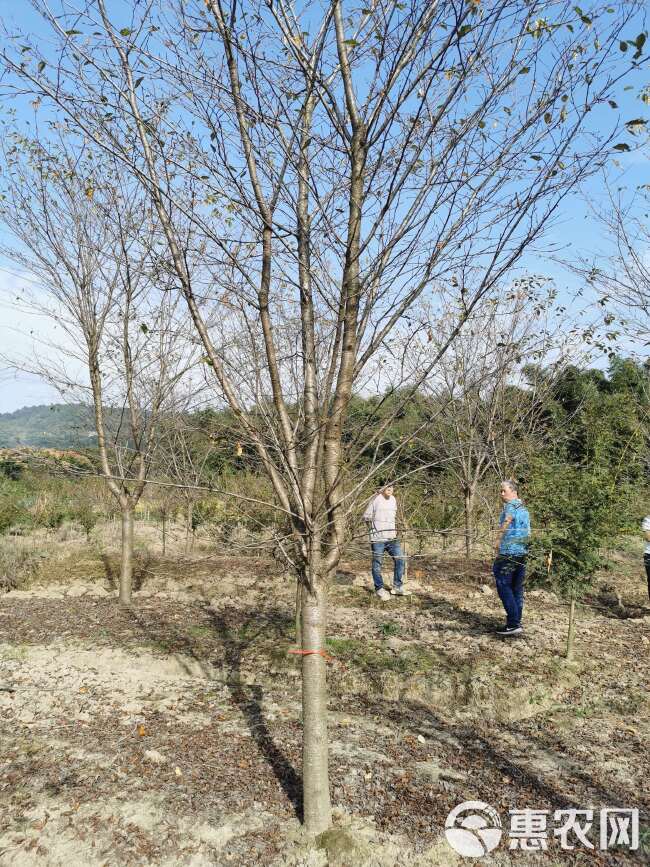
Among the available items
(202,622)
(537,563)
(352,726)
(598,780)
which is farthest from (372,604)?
(598,780)

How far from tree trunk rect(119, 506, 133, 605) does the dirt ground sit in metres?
0.25

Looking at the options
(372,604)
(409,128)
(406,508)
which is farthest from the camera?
(406,508)

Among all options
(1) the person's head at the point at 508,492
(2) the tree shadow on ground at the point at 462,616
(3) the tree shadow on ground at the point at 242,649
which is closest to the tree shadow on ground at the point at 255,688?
(3) the tree shadow on ground at the point at 242,649

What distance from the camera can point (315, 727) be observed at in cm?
301

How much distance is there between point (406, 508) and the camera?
1048 cm

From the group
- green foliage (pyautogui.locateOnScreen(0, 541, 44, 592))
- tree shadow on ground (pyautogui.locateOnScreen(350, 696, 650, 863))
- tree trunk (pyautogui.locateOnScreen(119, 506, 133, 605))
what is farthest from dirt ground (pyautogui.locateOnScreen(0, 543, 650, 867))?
green foliage (pyautogui.locateOnScreen(0, 541, 44, 592))

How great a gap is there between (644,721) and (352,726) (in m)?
2.23

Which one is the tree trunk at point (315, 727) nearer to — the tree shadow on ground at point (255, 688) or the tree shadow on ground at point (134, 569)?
the tree shadow on ground at point (255, 688)

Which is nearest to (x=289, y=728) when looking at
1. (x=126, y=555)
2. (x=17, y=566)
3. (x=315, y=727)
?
(x=315, y=727)

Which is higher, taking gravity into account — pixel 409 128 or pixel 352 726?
pixel 409 128

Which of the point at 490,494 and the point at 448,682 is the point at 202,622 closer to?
the point at 448,682

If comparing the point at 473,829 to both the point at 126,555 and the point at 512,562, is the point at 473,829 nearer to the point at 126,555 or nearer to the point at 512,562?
the point at 512,562

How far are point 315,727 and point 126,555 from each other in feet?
16.9

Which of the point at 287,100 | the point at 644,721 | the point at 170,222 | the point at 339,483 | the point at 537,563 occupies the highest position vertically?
the point at 287,100
